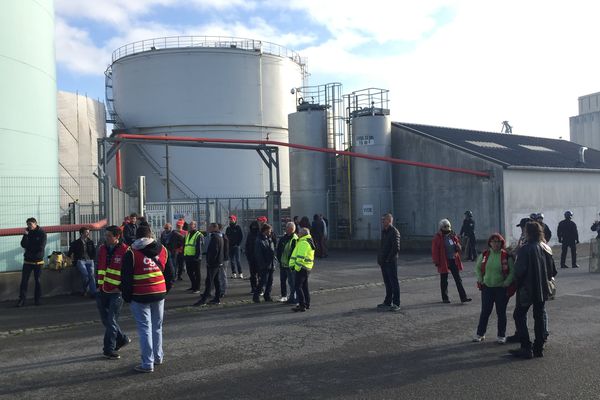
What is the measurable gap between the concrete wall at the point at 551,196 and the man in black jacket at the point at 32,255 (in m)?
16.4

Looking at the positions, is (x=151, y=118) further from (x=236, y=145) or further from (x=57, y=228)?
(x=57, y=228)

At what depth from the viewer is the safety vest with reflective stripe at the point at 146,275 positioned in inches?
255

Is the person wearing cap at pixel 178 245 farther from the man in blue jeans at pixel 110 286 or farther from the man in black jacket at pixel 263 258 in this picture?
the man in blue jeans at pixel 110 286

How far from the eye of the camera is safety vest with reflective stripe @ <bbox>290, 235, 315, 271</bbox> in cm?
1009

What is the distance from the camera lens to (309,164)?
26.1 m

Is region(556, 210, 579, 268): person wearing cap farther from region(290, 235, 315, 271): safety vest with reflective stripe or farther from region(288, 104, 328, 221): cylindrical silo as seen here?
region(288, 104, 328, 221): cylindrical silo

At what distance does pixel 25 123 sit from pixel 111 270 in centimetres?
740

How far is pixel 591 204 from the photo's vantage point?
2561cm

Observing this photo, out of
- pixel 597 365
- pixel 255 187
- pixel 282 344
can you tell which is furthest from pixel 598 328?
pixel 255 187

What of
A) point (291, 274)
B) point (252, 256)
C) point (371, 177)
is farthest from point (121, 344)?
point (371, 177)

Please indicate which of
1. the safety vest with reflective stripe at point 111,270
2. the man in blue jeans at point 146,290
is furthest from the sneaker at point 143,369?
the safety vest with reflective stripe at point 111,270

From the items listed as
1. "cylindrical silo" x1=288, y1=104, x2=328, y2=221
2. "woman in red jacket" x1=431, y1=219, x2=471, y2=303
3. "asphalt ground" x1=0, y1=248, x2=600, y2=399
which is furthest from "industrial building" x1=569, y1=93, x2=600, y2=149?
"woman in red jacket" x1=431, y1=219, x2=471, y2=303

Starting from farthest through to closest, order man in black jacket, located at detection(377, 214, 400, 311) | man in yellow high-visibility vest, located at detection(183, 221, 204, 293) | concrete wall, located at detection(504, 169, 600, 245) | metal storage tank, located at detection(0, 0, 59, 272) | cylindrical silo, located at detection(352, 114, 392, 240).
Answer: cylindrical silo, located at detection(352, 114, 392, 240)
concrete wall, located at detection(504, 169, 600, 245)
man in yellow high-visibility vest, located at detection(183, 221, 204, 293)
metal storage tank, located at detection(0, 0, 59, 272)
man in black jacket, located at detection(377, 214, 400, 311)

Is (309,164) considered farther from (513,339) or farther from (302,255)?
(513,339)
